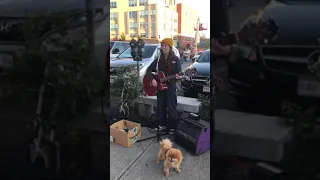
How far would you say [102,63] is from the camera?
1.71 meters

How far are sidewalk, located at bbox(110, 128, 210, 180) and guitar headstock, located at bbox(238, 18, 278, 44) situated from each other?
55.8 inches

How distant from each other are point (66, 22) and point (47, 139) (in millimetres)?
819

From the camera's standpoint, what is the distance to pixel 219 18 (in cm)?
155

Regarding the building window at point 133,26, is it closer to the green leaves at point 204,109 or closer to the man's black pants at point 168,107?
the man's black pants at point 168,107

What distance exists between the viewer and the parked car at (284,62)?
1.45 m

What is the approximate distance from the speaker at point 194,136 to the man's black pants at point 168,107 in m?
0.42

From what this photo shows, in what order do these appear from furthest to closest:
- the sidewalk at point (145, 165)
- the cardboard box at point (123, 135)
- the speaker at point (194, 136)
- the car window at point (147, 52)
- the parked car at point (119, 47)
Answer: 1. the car window at point (147, 52)
2. the parked car at point (119, 47)
3. the cardboard box at point (123, 135)
4. the speaker at point (194, 136)
5. the sidewalk at point (145, 165)

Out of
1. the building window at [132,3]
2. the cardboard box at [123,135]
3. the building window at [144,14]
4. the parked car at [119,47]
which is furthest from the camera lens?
the parked car at [119,47]

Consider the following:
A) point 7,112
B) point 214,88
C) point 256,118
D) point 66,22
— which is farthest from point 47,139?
point 256,118

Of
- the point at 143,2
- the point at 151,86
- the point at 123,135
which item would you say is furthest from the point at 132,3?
the point at 123,135

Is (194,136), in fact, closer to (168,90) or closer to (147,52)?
(168,90)

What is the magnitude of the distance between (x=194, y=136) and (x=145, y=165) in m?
0.62

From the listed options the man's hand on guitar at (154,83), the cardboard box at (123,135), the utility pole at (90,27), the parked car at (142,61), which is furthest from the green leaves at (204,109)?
the utility pole at (90,27)

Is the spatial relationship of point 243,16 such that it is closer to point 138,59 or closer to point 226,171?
point 226,171
